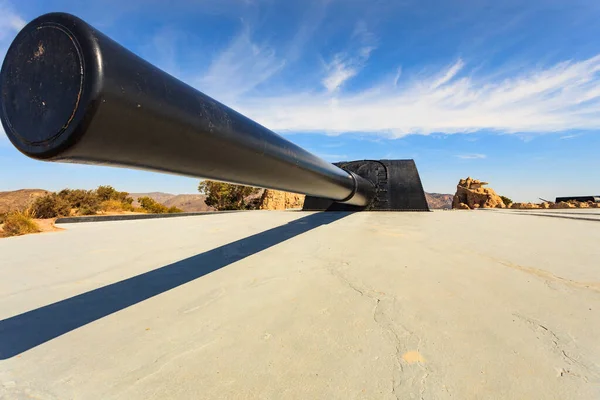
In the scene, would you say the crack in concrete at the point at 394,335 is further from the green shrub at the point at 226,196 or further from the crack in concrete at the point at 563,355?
the green shrub at the point at 226,196

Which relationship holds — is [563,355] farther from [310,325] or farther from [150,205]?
[150,205]

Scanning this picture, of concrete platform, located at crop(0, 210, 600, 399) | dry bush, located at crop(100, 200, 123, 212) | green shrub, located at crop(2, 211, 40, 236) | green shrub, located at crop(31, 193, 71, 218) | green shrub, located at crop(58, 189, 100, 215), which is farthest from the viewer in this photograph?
dry bush, located at crop(100, 200, 123, 212)

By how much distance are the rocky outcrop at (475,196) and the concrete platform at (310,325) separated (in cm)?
1603

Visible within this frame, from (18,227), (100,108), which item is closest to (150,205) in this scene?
(18,227)

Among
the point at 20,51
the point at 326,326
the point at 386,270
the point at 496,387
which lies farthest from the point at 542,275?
the point at 20,51

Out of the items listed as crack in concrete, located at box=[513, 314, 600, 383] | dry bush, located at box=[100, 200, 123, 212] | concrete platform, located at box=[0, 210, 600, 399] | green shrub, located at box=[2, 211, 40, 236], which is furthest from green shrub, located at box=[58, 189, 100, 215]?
crack in concrete, located at box=[513, 314, 600, 383]

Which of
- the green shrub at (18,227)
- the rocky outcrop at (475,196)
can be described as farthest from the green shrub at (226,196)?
the rocky outcrop at (475,196)

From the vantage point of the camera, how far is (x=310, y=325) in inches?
54.1

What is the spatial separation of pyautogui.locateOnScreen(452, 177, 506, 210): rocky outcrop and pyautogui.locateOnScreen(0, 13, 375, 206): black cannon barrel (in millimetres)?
17503

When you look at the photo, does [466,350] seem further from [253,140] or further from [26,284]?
[26,284]

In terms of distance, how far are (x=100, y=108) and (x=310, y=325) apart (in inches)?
47.3

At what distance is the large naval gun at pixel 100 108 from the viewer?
872mm

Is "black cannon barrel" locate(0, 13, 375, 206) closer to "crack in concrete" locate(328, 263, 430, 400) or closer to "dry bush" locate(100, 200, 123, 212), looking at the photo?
"crack in concrete" locate(328, 263, 430, 400)

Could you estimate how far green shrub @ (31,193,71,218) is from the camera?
33.6 feet
